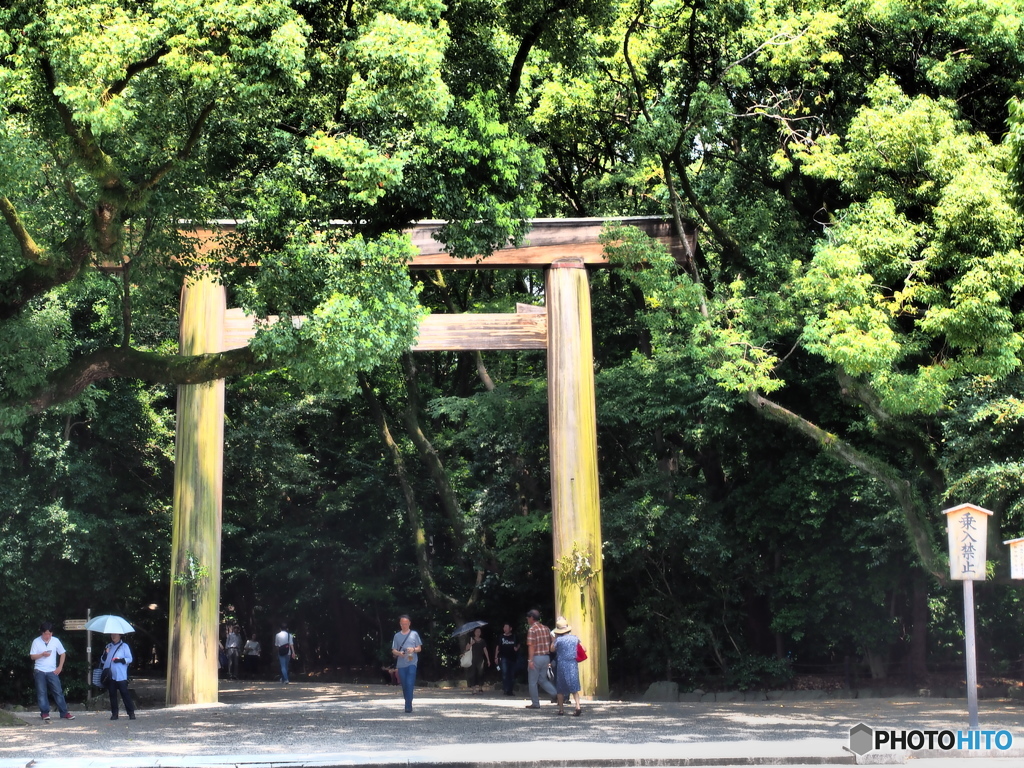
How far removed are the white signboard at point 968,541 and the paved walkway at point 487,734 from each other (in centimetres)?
152

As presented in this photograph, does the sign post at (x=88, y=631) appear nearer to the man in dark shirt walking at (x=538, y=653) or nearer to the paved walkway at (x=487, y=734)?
the paved walkway at (x=487, y=734)

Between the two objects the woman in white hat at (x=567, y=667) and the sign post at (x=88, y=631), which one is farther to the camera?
the sign post at (x=88, y=631)

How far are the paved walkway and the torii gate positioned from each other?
3.51ft

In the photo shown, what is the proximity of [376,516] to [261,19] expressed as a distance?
17293mm

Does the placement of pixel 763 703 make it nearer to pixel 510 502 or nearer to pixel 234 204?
pixel 510 502

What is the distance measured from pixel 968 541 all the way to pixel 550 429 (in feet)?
23.2

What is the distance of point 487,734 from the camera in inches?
406

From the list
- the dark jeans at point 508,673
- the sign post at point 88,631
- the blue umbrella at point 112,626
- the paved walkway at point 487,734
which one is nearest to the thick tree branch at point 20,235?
the paved walkway at point 487,734

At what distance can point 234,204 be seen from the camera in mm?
10969

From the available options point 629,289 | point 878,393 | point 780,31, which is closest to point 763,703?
point 878,393

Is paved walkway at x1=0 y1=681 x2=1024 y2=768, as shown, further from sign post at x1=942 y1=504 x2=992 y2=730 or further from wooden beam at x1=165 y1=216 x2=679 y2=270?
wooden beam at x1=165 y1=216 x2=679 y2=270

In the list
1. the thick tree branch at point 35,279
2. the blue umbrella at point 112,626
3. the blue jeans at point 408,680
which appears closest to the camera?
the thick tree branch at point 35,279

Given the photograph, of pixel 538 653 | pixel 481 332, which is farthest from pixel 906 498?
pixel 481 332

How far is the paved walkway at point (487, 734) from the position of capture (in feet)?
27.7
